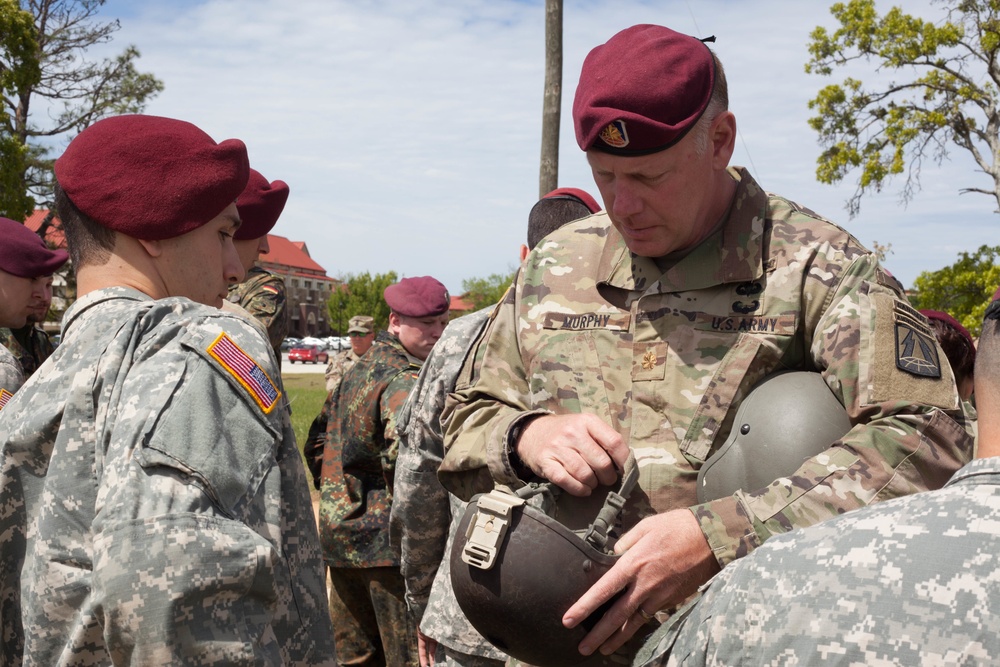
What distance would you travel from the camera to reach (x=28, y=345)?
22.9 feet

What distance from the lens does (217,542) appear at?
1.91m

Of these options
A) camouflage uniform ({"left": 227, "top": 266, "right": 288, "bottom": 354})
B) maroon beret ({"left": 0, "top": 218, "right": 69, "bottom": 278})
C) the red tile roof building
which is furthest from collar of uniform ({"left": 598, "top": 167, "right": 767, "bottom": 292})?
the red tile roof building

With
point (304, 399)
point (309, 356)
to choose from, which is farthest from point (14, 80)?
point (309, 356)

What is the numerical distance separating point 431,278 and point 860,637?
16.4 ft

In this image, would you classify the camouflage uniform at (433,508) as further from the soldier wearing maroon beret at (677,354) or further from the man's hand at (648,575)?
the man's hand at (648,575)

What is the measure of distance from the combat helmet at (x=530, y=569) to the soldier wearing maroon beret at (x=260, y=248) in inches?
113

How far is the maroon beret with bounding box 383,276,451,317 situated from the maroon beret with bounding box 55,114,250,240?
3.54 meters

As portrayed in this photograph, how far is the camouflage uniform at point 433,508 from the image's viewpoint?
12.1ft

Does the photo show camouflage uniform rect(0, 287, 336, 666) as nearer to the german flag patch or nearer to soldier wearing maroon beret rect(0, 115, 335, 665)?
soldier wearing maroon beret rect(0, 115, 335, 665)

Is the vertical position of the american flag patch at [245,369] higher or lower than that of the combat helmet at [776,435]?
higher

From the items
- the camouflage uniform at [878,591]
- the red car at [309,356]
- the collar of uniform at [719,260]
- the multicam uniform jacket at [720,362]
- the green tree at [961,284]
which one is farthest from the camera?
the red car at [309,356]

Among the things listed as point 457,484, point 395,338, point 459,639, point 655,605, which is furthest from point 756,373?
point 395,338

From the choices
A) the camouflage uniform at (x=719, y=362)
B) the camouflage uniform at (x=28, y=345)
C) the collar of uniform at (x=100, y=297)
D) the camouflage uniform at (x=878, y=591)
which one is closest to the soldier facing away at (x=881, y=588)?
the camouflage uniform at (x=878, y=591)

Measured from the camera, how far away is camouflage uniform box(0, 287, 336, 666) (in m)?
1.88
